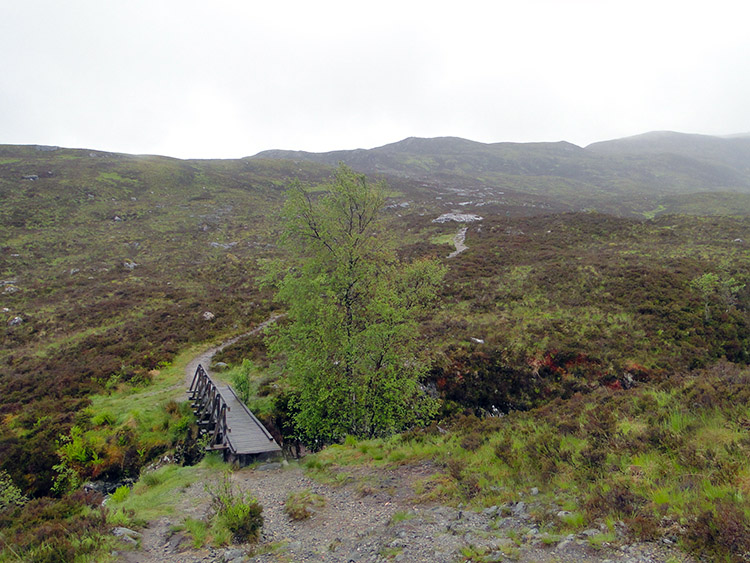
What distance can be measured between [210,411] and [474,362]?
502 inches

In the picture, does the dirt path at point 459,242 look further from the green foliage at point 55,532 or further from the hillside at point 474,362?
the green foliage at point 55,532

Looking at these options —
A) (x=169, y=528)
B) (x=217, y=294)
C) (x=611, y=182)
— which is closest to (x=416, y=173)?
(x=611, y=182)

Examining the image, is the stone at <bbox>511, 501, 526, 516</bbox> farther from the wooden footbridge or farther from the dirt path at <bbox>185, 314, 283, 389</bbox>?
the dirt path at <bbox>185, 314, 283, 389</bbox>

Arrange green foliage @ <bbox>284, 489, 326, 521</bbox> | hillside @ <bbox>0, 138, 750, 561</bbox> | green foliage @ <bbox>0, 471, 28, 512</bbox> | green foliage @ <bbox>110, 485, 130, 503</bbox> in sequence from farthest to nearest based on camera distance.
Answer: green foliage @ <bbox>110, 485, 130, 503</bbox>, green foliage @ <bbox>0, 471, 28, 512</bbox>, green foliage @ <bbox>284, 489, 326, 521</bbox>, hillside @ <bbox>0, 138, 750, 561</bbox>

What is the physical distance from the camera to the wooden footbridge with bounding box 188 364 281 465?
11930 millimetres

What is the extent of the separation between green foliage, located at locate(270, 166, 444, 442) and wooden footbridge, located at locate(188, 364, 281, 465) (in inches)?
64.7

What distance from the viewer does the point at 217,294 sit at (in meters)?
35.1

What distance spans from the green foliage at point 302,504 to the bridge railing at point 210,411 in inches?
158

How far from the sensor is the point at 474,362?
18328 millimetres

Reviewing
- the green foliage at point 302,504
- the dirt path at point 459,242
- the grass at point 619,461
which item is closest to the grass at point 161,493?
Answer: the green foliage at point 302,504

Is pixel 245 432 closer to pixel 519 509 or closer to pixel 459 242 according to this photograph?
pixel 519 509

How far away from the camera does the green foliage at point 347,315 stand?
42.3 ft

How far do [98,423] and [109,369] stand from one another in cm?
617

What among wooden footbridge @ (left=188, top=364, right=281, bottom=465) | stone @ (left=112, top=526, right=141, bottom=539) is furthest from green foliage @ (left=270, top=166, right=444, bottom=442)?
stone @ (left=112, top=526, right=141, bottom=539)
